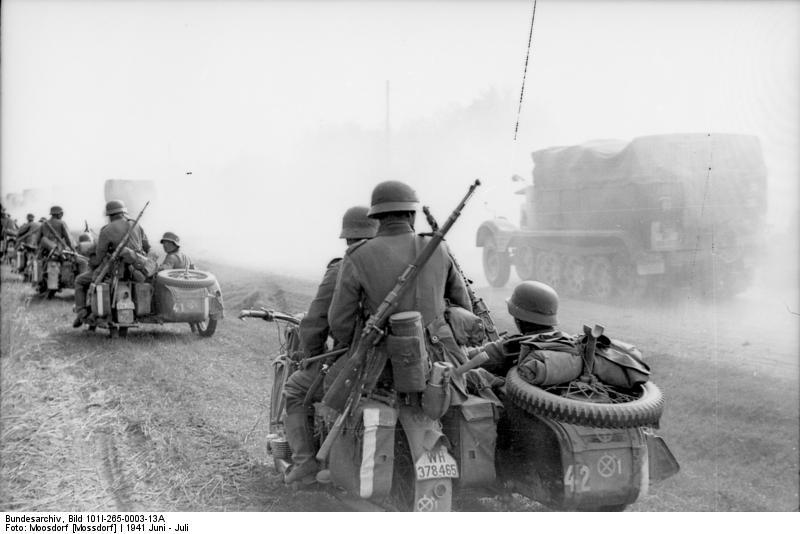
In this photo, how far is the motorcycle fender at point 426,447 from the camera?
3781 millimetres

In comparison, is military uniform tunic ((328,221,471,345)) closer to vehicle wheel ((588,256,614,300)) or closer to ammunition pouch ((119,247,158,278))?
ammunition pouch ((119,247,158,278))

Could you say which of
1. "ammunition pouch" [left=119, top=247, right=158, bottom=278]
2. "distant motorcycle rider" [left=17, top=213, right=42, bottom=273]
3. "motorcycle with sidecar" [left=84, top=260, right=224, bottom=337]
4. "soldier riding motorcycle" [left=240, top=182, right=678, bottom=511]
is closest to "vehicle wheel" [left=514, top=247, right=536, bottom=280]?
"motorcycle with sidecar" [left=84, top=260, right=224, bottom=337]

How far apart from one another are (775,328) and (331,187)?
12.3m

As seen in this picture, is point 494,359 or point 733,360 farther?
point 733,360

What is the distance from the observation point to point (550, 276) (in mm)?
18281

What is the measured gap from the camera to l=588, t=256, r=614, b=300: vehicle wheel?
1623 cm

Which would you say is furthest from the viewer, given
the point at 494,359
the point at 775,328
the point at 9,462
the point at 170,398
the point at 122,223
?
the point at 775,328

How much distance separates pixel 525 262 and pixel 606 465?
1590 cm

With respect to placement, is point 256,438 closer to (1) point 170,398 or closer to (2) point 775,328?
(1) point 170,398

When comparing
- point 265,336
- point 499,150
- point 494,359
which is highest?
point 499,150

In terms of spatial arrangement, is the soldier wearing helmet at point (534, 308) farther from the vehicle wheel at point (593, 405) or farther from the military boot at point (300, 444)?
the military boot at point (300, 444)

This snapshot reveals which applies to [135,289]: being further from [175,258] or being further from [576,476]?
[576,476]

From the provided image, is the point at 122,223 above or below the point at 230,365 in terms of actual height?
above

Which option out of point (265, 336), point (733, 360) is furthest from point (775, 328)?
point (265, 336)
